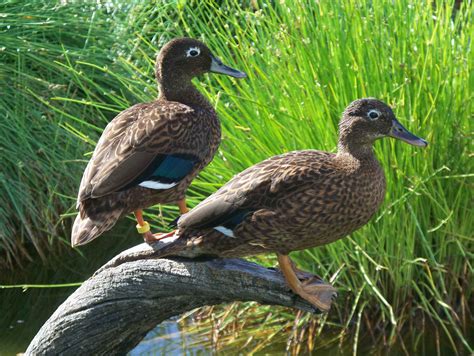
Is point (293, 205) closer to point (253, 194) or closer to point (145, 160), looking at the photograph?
point (253, 194)

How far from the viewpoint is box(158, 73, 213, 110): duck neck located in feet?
12.5

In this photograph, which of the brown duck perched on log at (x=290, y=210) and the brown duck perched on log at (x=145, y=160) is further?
the brown duck perched on log at (x=145, y=160)

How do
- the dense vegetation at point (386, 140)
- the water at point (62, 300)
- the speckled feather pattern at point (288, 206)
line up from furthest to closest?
the water at point (62, 300)
the dense vegetation at point (386, 140)
the speckled feather pattern at point (288, 206)

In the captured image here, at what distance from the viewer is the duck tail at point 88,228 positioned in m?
3.36

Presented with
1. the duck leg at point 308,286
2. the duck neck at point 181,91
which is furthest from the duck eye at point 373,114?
the duck neck at point 181,91

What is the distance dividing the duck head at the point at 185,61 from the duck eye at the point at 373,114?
2.13ft

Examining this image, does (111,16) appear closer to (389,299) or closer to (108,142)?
(389,299)

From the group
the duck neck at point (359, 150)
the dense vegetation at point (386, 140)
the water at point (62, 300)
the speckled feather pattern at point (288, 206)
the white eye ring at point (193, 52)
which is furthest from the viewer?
the water at point (62, 300)

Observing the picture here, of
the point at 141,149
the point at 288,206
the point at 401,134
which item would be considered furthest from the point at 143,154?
the point at 401,134

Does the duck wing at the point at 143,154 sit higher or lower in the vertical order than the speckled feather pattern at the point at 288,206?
higher

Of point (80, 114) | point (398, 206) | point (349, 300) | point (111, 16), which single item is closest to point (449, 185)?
point (398, 206)

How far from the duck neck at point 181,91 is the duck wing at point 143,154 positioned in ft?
0.49

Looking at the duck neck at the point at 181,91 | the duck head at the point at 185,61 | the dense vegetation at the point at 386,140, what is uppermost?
the duck head at the point at 185,61

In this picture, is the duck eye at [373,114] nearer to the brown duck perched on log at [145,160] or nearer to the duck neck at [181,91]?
the brown duck perched on log at [145,160]
